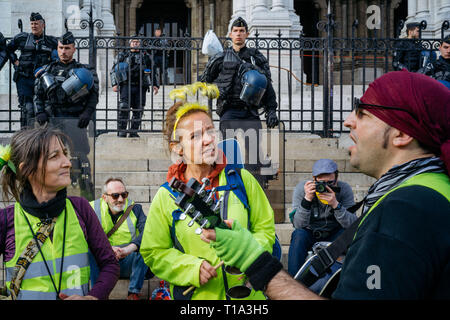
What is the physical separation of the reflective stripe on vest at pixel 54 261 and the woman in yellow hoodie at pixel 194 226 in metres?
0.36

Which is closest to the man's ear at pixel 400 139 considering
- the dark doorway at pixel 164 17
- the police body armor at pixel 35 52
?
the police body armor at pixel 35 52

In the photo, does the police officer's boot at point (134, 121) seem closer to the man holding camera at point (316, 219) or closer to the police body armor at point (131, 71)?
the police body armor at point (131, 71)

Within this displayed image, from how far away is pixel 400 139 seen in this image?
1673mm

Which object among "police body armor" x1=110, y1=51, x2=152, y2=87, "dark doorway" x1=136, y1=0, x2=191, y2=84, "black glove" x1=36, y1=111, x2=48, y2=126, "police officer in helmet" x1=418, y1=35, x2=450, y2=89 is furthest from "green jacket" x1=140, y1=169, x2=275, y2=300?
"dark doorway" x1=136, y1=0, x2=191, y2=84

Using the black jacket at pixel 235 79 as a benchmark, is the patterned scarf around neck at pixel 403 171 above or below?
below

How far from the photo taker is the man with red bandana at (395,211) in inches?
54.2

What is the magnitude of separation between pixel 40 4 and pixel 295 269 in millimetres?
10608

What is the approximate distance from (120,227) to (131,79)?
5331 millimetres

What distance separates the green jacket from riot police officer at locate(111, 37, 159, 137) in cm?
668

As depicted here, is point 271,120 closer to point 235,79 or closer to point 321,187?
point 235,79

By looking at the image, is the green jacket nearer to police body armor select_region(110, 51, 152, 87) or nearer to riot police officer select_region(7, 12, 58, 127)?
riot police officer select_region(7, 12, 58, 127)

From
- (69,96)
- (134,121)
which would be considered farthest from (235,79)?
(134,121)

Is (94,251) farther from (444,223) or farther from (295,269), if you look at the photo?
(295,269)
